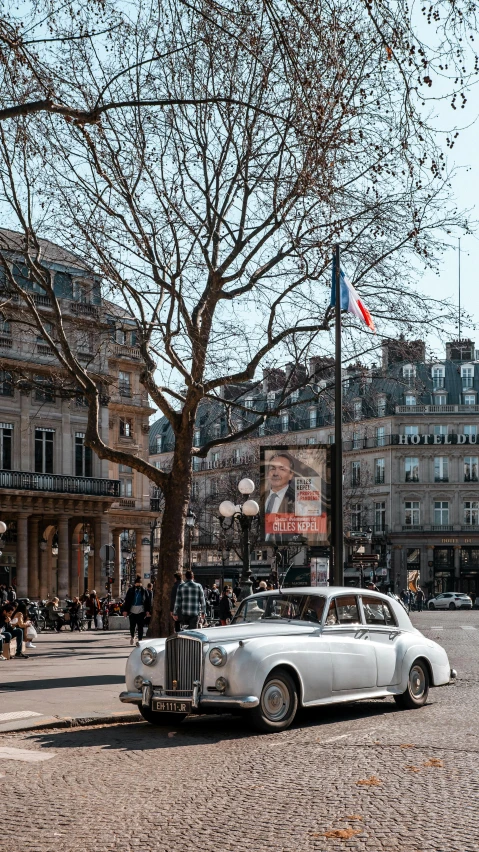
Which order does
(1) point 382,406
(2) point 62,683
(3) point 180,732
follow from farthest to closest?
1. (1) point 382,406
2. (2) point 62,683
3. (3) point 180,732

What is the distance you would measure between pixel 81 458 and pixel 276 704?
4864 centimetres

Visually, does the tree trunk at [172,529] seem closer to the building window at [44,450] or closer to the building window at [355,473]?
the building window at [44,450]

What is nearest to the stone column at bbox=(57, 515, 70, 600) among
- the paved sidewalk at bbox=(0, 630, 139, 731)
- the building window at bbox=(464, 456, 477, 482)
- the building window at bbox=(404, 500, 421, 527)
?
the paved sidewalk at bbox=(0, 630, 139, 731)

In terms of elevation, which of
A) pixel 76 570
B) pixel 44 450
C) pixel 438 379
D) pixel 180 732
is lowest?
pixel 76 570

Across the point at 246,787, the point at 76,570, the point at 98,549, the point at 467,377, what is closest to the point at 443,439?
the point at 467,377

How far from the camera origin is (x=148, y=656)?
12781 millimetres

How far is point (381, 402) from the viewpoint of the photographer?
9369cm

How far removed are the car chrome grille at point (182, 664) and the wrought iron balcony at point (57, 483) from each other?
43.1 metres

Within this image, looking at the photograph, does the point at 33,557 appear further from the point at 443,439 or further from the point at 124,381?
the point at 443,439

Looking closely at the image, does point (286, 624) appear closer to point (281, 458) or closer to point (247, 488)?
point (281, 458)

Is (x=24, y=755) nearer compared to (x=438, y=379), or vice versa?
(x=24, y=755)

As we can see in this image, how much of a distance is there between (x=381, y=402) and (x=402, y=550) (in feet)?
40.2

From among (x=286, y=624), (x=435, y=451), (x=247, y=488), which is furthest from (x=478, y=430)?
(x=286, y=624)

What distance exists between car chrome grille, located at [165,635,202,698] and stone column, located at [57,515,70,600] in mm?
44402
